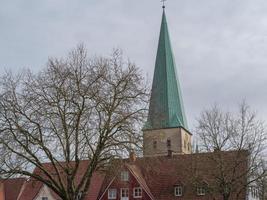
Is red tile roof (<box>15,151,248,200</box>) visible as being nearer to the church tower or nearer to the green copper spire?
the church tower

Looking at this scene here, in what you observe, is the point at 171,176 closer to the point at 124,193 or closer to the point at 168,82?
the point at 124,193

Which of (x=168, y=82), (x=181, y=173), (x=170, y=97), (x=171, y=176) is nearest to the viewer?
(x=181, y=173)

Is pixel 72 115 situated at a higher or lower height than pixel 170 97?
lower

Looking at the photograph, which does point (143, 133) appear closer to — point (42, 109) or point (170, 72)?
point (42, 109)

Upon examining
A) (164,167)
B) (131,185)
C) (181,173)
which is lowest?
(131,185)

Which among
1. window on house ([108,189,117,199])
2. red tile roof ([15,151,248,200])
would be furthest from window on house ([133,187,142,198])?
window on house ([108,189,117,199])

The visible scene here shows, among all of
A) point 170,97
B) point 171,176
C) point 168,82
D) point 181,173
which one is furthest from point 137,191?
point 168,82

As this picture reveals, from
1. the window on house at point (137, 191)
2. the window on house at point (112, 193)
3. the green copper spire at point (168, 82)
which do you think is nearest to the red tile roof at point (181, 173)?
the window on house at point (137, 191)

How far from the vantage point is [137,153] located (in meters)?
30.1

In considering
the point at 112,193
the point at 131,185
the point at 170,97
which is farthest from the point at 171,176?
the point at 170,97

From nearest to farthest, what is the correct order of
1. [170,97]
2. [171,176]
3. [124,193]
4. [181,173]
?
[181,173], [171,176], [124,193], [170,97]

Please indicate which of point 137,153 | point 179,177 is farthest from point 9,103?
point 179,177

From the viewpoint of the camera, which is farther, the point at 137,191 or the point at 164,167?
the point at 164,167

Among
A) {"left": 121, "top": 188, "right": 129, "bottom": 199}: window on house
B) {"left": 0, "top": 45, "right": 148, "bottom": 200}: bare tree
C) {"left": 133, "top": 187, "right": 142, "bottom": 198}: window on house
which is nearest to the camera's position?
{"left": 0, "top": 45, "right": 148, "bottom": 200}: bare tree
